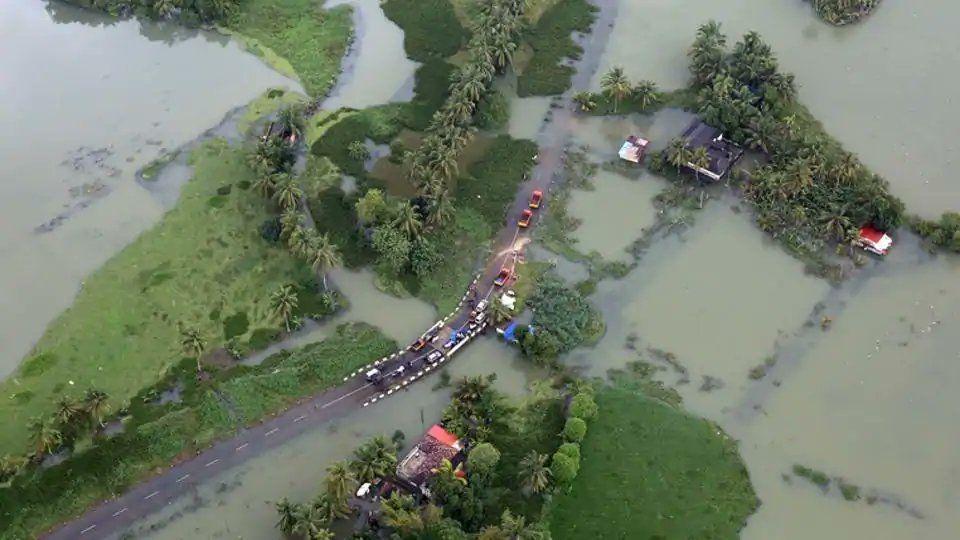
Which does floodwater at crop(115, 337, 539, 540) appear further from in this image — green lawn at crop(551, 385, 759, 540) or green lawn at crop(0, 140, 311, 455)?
green lawn at crop(0, 140, 311, 455)

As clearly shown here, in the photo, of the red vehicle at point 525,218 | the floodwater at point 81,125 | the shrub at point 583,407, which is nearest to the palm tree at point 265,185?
the floodwater at point 81,125

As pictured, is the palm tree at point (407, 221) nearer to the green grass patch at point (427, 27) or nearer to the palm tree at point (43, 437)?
the green grass patch at point (427, 27)

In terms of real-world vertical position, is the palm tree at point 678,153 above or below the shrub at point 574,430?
above

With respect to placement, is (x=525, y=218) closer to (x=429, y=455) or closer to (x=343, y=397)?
(x=343, y=397)

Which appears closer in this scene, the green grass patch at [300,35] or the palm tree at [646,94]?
the palm tree at [646,94]

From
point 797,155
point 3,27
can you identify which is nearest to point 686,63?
point 797,155

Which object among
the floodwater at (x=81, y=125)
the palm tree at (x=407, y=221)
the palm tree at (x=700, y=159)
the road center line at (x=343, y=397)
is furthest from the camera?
the palm tree at (x=700, y=159)

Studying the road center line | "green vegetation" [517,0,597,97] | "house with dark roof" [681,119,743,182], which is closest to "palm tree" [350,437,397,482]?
the road center line
